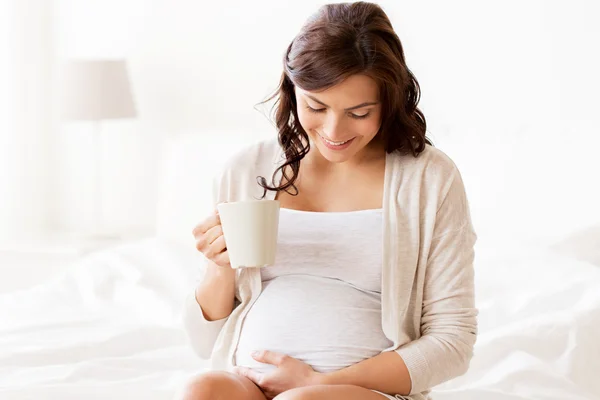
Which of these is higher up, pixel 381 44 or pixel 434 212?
pixel 381 44

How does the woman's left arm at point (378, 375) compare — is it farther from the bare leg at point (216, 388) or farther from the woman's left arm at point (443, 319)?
the bare leg at point (216, 388)

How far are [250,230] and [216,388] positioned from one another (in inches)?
9.3

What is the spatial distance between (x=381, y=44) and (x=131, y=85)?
246 cm

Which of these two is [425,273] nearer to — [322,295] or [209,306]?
[322,295]

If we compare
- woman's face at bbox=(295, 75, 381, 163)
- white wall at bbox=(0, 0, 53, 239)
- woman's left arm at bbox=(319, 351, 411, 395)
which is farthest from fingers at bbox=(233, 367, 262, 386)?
white wall at bbox=(0, 0, 53, 239)

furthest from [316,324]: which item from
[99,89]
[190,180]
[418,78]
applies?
[99,89]

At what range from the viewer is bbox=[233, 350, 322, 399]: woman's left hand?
131 centimetres

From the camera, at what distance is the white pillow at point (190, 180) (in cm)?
293

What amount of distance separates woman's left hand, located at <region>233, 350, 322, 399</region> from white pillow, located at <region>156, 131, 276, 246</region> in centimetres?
156

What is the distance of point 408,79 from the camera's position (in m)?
1.42

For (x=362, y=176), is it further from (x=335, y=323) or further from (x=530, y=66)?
(x=530, y=66)

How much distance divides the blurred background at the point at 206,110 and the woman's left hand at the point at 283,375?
108cm

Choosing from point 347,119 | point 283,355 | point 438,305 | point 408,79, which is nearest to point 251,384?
point 283,355

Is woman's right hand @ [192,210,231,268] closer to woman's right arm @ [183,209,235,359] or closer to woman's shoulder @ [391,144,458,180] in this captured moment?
woman's right arm @ [183,209,235,359]
